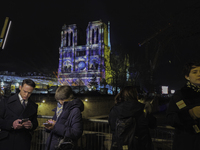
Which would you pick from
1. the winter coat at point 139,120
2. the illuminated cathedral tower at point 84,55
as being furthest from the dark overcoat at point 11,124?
the illuminated cathedral tower at point 84,55

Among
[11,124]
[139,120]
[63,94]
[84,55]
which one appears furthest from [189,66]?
[84,55]

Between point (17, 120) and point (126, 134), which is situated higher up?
point (17, 120)

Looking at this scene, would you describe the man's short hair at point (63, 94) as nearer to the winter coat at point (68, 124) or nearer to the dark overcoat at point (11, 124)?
the winter coat at point (68, 124)

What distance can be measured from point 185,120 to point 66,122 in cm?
175

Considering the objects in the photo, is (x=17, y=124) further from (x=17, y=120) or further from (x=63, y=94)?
(x=63, y=94)

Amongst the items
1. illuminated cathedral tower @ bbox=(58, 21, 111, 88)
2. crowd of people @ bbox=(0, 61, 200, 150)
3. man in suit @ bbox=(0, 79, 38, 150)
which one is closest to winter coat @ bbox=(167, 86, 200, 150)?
crowd of people @ bbox=(0, 61, 200, 150)

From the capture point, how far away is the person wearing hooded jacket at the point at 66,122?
2.61 metres

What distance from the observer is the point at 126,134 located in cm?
248

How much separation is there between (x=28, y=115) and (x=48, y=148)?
0.84m

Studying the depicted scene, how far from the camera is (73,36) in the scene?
80.8 m

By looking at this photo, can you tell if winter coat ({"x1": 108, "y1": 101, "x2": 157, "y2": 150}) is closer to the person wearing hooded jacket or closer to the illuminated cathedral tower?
the person wearing hooded jacket

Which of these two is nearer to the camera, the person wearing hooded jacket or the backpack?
the backpack

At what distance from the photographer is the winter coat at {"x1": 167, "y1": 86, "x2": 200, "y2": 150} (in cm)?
193

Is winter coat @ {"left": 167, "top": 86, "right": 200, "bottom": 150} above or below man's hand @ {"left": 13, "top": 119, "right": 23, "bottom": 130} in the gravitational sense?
above
